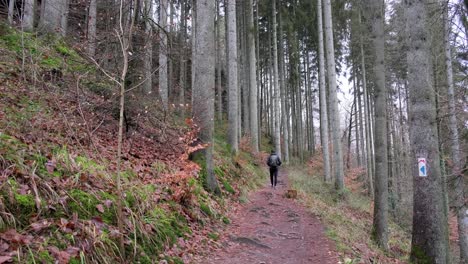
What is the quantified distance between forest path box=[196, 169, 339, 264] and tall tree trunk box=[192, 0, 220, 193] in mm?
1274

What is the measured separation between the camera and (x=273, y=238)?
6441mm

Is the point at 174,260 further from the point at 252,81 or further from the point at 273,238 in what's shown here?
the point at 252,81

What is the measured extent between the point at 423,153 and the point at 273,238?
315 cm

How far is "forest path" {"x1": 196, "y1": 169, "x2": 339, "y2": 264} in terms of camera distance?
521 cm

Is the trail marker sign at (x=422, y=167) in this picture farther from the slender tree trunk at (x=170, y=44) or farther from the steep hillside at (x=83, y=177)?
the slender tree trunk at (x=170, y=44)

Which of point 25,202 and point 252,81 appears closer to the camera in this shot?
point 25,202

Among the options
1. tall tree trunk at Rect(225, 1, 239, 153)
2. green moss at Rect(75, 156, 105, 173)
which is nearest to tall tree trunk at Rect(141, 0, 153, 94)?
green moss at Rect(75, 156, 105, 173)

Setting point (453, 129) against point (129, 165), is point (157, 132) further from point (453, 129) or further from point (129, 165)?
point (453, 129)

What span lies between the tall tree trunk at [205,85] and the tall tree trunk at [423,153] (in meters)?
4.11

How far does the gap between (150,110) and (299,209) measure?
502 centimetres

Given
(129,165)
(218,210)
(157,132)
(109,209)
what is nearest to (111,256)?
(109,209)

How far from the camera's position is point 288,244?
6176 millimetres

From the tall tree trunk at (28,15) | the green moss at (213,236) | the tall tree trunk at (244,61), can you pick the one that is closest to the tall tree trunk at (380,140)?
the green moss at (213,236)

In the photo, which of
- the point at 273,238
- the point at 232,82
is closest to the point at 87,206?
the point at 273,238
